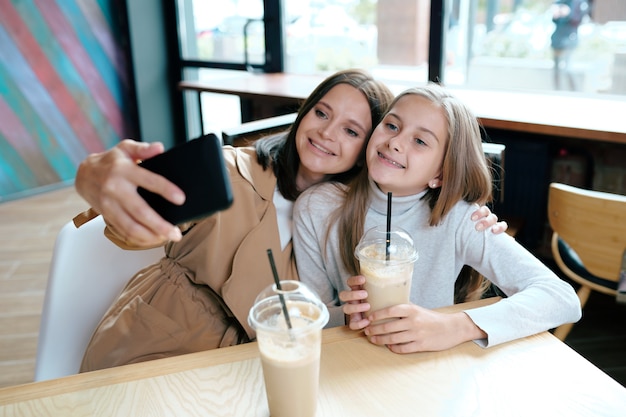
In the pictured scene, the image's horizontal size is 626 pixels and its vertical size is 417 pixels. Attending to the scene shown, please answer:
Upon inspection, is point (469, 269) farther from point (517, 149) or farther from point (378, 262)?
point (517, 149)

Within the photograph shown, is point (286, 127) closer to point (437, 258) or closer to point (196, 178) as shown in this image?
point (437, 258)

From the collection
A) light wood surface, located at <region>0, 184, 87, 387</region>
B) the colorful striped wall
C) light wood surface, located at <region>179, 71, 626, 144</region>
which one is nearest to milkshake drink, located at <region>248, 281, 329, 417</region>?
light wood surface, located at <region>179, 71, 626, 144</region>

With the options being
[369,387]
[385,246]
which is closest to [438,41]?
[385,246]

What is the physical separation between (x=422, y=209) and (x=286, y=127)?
82 cm

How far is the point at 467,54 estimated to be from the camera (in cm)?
317

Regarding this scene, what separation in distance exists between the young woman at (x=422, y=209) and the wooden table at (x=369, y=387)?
0.25 meters

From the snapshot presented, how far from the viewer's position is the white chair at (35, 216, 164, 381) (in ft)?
4.17

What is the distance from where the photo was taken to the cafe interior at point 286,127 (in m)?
0.87

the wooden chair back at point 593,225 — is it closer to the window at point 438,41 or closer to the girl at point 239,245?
the girl at point 239,245

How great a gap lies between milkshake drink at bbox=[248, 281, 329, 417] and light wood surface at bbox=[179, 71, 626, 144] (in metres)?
1.66

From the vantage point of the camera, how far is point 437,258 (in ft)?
4.34

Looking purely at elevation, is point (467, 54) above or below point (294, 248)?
above

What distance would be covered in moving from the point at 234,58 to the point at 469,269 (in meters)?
3.60

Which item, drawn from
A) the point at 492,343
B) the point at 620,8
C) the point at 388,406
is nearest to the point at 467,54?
the point at 620,8
